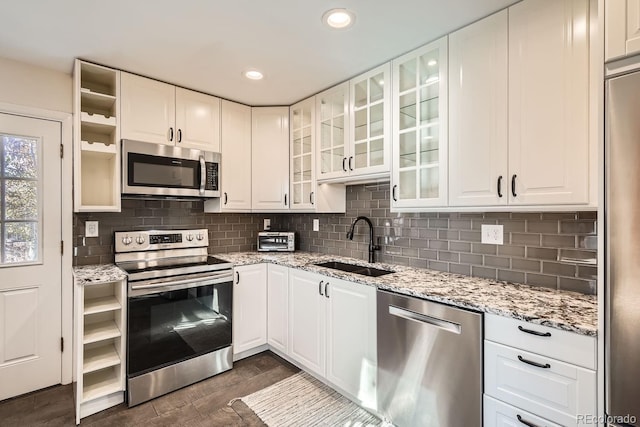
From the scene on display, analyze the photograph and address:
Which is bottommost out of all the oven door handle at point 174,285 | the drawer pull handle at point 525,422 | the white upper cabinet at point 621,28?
the drawer pull handle at point 525,422

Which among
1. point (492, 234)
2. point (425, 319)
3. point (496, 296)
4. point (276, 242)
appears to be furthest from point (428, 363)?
point (276, 242)

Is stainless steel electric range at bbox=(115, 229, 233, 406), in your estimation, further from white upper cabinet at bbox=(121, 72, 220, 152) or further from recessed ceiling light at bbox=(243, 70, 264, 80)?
recessed ceiling light at bbox=(243, 70, 264, 80)

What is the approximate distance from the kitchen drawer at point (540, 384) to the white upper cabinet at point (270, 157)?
222 cm

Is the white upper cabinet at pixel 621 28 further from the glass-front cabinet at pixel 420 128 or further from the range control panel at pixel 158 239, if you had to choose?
the range control panel at pixel 158 239

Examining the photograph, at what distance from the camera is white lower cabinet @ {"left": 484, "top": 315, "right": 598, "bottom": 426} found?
3.84 ft

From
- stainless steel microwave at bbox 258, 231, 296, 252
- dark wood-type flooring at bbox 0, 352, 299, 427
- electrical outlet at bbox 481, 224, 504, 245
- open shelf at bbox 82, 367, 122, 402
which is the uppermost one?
electrical outlet at bbox 481, 224, 504, 245

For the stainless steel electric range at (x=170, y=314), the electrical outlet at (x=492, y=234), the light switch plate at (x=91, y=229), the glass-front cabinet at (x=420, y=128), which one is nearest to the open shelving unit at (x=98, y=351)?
the stainless steel electric range at (x=170, y=314)

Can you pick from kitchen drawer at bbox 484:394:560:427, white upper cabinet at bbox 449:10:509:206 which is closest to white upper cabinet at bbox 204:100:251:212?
white upper cabinet at bbox 449:10:509:206

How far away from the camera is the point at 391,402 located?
1.83m

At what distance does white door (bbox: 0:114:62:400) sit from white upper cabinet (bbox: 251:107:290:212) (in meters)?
1.58

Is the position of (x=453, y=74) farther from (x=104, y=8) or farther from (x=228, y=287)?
(x=228, y=287)

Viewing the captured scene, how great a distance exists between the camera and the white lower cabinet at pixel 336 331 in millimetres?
1971

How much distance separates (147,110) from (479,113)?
2.41 meters

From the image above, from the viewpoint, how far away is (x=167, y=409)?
2.08m
